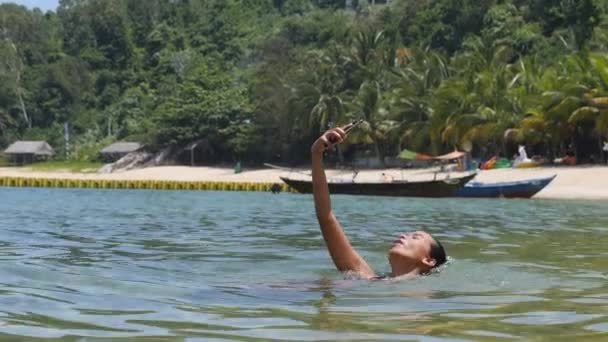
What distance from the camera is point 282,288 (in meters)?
7.48

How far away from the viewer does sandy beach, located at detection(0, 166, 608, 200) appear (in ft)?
116

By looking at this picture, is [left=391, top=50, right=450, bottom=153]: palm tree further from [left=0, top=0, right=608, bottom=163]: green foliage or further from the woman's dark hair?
the woman's dark hair

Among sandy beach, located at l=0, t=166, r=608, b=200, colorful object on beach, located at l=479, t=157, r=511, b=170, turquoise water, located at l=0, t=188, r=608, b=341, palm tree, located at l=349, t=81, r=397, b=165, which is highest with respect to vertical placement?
palm tree, located at l=349, t=81, r=397, b=165

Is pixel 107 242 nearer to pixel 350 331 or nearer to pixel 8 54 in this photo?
pixel 350 331

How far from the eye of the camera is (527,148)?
50.9 metres

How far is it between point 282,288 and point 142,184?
43742 mm

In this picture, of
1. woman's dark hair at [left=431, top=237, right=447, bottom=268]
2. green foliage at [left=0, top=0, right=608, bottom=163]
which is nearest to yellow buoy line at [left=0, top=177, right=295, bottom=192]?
green foliage at [left=0, top=0, right=608, bottom=163]

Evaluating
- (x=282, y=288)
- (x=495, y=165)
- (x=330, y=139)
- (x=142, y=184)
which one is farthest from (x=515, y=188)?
(x=330, y=139)

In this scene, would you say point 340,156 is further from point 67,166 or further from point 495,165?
point 67,166

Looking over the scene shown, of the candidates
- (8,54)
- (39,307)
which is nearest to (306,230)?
(39,307)

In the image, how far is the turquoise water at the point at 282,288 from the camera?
18.3 feet

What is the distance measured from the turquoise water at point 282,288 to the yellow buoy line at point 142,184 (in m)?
29.9

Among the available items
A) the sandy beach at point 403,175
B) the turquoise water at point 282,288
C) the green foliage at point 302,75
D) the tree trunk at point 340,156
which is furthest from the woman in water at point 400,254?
the tree trunk at point 340,156

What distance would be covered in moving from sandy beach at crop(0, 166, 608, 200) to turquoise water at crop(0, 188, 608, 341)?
777 inches
